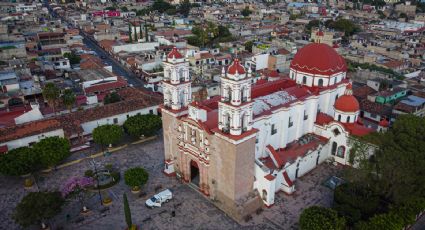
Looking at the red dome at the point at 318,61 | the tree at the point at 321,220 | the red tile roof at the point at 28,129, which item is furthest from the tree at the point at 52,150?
the red dome at the point at 318,61

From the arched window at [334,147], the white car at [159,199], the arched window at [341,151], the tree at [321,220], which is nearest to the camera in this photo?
the tree at [321,220]

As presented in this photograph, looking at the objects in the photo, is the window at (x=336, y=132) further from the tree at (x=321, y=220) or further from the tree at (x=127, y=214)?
the tree at (x=127, y=214)

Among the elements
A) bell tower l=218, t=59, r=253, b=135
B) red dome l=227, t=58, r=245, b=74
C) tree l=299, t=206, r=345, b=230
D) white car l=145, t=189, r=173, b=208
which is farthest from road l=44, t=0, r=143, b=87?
tree l=299, t=206, r=345, b=230

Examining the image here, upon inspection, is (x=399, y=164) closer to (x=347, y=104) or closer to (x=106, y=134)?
(x=347, y=104)

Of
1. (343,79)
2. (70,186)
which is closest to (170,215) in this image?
(70,186)

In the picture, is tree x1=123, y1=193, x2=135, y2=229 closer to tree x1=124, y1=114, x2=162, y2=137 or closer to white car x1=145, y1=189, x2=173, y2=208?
white car x1=145, y1=189, x2=173, y2=208

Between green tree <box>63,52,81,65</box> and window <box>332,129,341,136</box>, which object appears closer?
window <box>332,129,341,136</box>
